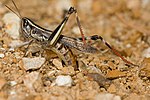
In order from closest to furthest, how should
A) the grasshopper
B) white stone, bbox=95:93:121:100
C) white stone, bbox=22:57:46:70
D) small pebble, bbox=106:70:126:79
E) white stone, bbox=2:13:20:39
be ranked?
white stone, bbox=95:93:121:100, white stone, bbox=22:57:46:70, small pebble, bbox=106:70:126:79, the grasshopper, white stone, bbox=2:13:20:39

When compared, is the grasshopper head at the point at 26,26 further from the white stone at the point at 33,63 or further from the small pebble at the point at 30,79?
the small pebble at the point at 30,79

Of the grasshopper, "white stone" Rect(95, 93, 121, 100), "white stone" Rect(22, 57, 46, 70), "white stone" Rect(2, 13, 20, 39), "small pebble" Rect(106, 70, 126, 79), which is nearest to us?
"white stone" Rect(95, 93, 121, 100)

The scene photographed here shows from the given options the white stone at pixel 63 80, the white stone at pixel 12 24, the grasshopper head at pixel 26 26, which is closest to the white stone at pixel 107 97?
the white stone at pixel 63 80

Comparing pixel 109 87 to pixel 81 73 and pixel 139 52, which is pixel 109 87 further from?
pixel 139 52

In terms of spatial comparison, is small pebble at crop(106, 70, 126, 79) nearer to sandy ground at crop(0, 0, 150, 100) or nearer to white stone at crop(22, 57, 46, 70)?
sandy ground at crop(0, 0, 150, 100)

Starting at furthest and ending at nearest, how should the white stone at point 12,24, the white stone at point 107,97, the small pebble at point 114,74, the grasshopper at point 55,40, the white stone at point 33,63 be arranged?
the white stone at point 12,24, the grasshopper at point 55,40, the small pebble at point 114,74, the white stone at point 33,63, the white stone at point 107,97

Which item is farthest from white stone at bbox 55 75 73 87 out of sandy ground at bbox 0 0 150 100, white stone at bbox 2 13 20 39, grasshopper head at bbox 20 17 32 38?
white stone at bbox 2 13 20 39
